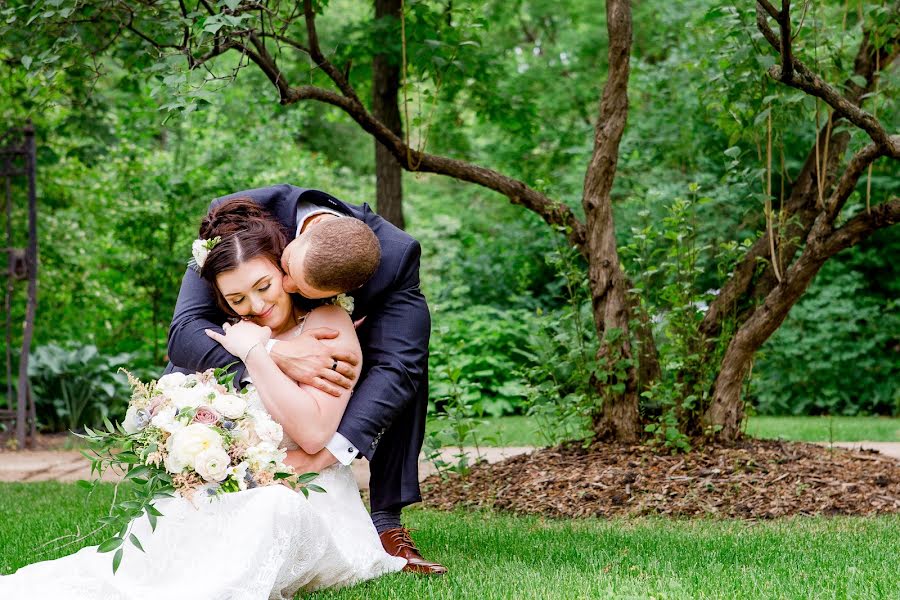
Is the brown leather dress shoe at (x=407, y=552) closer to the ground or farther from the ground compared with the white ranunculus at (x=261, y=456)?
closer to the ground

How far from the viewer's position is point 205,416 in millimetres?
2975

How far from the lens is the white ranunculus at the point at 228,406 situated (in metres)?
2.99

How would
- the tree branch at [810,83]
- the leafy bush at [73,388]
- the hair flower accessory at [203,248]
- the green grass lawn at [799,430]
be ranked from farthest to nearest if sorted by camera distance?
the leafy bush at [73,388]
the green grass lawn at [799,430]
the tree branch at [810,83]
the hair flower accessory at [203,248]

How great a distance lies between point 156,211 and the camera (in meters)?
10.6

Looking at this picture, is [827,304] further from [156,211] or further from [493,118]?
[156,211]

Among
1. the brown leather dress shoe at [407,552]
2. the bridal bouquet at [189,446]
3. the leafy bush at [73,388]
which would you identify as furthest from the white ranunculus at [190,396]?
the leafy bush at [73,388]

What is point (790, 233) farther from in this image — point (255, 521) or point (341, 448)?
point (255, 521)

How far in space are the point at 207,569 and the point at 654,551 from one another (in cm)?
186

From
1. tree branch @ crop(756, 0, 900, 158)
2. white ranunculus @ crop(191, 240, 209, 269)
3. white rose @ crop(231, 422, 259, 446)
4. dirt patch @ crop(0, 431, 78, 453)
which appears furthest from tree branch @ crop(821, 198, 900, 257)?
dirt patch @ crop(0, 431, 78, 453)

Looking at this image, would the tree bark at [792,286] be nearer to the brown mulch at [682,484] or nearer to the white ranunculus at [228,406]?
the brown mulch at [682,484]

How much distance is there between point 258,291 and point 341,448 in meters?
0.63

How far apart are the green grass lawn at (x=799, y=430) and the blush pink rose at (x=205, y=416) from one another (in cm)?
454

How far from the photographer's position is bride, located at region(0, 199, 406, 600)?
2.92 meters

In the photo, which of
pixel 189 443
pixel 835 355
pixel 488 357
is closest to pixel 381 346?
pixel 189 443
